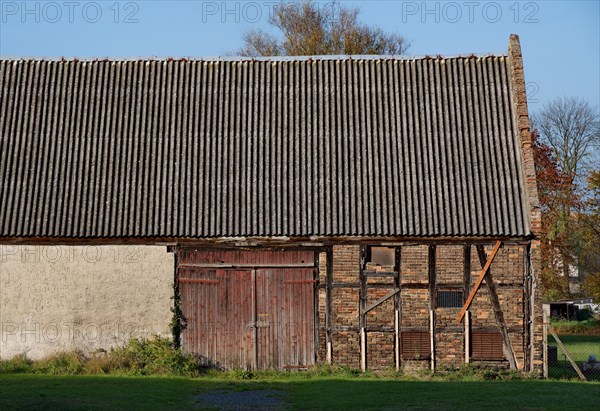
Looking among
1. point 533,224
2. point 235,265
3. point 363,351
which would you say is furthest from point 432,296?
point 235,265

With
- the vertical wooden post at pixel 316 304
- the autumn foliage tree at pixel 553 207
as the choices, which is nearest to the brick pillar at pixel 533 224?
the vertical wooden post at pixel 316 304

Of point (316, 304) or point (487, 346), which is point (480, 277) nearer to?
point (487, 346)

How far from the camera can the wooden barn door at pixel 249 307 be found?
74.9ft

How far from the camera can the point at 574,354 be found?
32.0 meters

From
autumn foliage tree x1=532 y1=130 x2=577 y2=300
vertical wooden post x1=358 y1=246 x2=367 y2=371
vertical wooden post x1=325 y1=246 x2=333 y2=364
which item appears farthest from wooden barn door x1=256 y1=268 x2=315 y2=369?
autumn foliage tree x1=532 y1=130 x2=577 y2=300

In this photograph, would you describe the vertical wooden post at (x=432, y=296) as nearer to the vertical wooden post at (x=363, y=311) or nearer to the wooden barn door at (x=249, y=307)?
the vertical wooden post at (x=363, y=311)

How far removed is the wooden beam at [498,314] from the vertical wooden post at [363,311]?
93.4 inches

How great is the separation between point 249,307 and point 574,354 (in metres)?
12.9

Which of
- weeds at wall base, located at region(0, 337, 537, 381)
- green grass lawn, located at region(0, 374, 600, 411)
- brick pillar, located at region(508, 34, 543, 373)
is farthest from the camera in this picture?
brick pillar, located at region(508, 34, 543, 373)

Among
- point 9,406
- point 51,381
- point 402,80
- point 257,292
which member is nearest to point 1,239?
point 51,381

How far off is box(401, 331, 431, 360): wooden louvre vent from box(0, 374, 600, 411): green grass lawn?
168 cm

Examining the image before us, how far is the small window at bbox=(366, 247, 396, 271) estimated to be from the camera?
74.7 feet

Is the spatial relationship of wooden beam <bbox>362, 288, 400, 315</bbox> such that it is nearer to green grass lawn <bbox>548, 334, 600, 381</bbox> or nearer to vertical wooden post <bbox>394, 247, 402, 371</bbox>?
vertical wooden post <bbox>394, 247, 402, 371</bbox>

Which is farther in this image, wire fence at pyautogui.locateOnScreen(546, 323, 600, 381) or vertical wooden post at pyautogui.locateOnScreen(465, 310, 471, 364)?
wire fence at pyautogui.locateOnScreen(546, 323, 600, 381)
